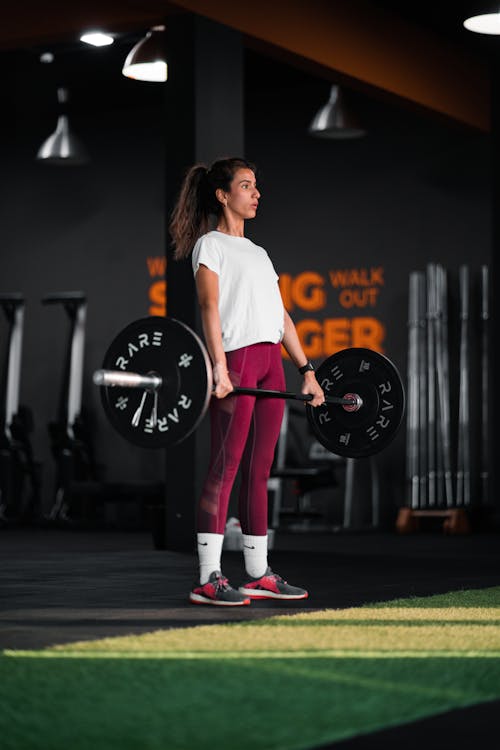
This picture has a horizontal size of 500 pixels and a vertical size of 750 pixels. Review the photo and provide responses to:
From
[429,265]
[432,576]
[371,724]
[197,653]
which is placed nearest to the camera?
[371,724]

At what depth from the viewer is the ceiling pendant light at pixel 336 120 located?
8.25m

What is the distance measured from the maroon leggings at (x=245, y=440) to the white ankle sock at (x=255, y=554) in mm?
23

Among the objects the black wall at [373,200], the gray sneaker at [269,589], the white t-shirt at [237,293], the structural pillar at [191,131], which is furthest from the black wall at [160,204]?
the gray sneaker at [269,589]

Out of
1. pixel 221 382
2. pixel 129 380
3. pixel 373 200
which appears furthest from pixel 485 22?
pixel 129 380

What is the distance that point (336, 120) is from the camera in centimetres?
825

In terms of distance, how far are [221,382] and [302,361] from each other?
0.50 m

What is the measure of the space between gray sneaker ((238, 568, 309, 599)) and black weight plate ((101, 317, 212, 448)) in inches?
26.6

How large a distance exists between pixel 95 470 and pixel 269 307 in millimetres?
6185

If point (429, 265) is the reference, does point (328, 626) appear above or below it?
below

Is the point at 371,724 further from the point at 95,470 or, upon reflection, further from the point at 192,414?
the point at 95,470

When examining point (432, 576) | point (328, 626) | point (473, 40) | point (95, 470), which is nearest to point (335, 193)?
point (473, 40)

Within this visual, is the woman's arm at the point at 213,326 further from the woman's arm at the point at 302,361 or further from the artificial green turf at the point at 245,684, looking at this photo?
the artificial green turf at the point at 245,684

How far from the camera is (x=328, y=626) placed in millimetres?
3270

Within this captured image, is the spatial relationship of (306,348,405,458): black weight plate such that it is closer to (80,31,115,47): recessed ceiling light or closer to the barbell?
the barbell
